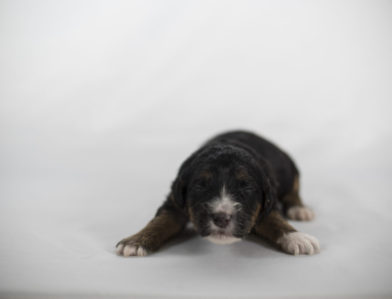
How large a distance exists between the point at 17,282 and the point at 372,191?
4.28 meters

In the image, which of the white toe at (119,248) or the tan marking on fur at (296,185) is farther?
the tan marking on fur at (296,185)

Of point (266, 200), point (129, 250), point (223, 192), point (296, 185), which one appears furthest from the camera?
point (296, 185)

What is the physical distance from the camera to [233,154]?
3.79m

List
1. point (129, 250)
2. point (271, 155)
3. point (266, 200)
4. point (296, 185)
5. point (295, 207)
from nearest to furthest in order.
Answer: point (129, 250) < point (266, 200) < point (295, 207) < point (271, 155) < point (296, 185)

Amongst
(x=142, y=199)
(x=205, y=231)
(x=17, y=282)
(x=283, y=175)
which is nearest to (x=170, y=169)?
(x=142, y=199)

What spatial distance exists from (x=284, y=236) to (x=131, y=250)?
1.26 metres

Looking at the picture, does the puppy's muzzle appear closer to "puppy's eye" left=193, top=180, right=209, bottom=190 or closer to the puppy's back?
"puppy's eye" left=193, top=180, right=209, bottom=190

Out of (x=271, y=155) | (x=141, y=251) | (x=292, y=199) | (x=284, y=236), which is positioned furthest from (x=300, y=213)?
(x=141, y=251)

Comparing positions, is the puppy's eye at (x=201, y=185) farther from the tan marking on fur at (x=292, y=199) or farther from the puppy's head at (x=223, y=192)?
the tan marking on fur at (x=292, y=199)

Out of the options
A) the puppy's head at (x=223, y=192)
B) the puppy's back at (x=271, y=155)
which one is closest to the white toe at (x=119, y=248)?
the puppy's head at (x=223, y=192)

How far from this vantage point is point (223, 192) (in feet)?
11.1

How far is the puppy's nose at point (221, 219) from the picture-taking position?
327 cm

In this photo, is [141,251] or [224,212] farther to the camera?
[141,251]

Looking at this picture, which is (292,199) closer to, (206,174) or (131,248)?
(206,174)
